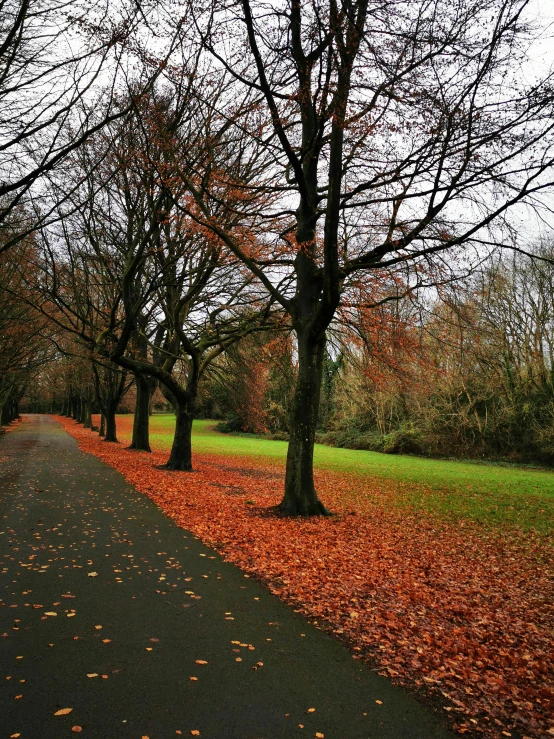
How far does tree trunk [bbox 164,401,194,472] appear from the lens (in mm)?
17156

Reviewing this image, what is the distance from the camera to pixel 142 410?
24.0 meters

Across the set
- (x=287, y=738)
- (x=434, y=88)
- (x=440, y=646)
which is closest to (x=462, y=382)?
(x=434, y=88)

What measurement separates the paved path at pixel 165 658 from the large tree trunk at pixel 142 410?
1612 cm

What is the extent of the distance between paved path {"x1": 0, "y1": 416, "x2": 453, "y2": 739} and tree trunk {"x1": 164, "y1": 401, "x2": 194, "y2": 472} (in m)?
9.94

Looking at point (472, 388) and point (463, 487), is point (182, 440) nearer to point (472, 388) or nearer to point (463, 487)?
point (463, 487)

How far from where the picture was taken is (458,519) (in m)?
11.2

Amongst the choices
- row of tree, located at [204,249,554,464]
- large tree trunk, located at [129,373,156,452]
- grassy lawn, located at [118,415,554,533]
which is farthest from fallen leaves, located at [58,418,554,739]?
large tree trunk, located at [129,373,156,452]

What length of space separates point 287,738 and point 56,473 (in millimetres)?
14203

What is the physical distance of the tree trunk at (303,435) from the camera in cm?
983

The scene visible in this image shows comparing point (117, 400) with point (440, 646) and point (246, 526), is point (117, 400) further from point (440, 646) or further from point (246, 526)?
point (440, 646)

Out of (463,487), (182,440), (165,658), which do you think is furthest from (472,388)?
(165,658)

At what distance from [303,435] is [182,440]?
8632 millimetres

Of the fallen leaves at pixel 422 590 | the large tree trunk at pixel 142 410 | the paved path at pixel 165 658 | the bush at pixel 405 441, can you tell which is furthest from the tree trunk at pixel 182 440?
the bush at pixel 405 441

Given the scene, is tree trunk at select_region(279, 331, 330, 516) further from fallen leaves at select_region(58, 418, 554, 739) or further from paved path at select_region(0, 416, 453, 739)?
paved path at select_region(0, 416, 453, 739)
